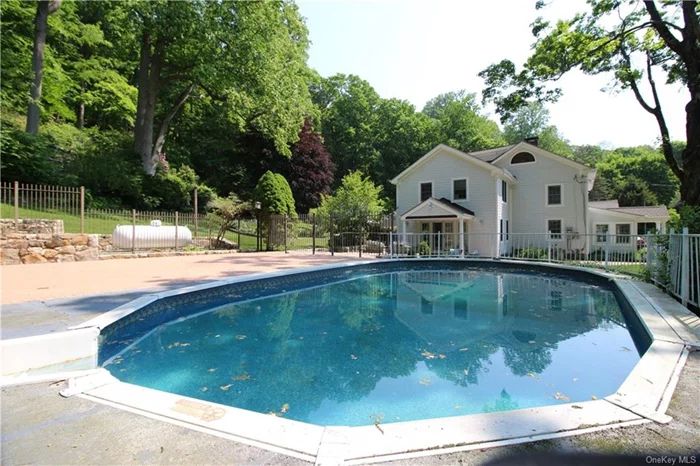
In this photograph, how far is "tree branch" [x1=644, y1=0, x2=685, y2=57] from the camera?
7434 mm

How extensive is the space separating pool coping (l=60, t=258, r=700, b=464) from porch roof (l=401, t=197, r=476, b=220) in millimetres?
14745

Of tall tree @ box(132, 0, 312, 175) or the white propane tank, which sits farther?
tall tree @ box(132, 0, 312, 175)

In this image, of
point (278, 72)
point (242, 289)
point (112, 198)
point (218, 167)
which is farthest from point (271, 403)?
point (218, 167)

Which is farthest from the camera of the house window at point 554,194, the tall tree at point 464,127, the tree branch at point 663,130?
the tall tree at point 464,127

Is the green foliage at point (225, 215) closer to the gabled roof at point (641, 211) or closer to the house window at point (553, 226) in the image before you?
the house window at point (553, 226)

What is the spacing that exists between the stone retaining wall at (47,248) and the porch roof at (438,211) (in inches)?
542

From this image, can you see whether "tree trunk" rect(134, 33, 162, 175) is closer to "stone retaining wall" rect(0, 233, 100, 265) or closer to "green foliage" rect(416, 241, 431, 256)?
"stone retaining wall" rect(0, 233, 100, 265)

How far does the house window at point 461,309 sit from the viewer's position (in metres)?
6.05

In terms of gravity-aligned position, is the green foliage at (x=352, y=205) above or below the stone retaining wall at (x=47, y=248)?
above

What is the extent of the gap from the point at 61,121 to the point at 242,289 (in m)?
24.8

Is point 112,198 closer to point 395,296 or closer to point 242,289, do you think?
point 242,289

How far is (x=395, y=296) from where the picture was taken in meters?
7.95

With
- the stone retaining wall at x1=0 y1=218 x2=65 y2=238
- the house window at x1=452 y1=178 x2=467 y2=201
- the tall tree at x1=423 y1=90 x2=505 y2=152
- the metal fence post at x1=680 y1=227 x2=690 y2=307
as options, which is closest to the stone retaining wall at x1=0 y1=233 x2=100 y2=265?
the stone retaining wall at x1=0 y1=218 x2=65 y2=238

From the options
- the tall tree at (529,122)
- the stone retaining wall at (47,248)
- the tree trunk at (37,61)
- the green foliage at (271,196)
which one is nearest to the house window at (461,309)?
the green foliage at (271,196)
